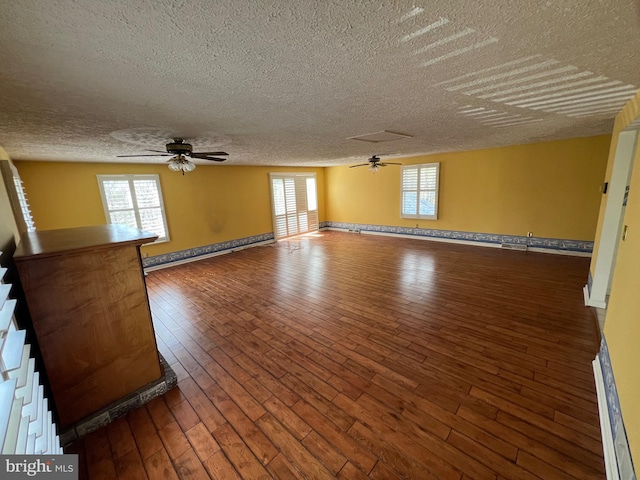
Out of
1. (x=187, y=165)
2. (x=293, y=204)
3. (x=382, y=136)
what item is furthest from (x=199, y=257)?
(x=382, y=136)

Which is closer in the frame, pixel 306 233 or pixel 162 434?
pixel 162 434

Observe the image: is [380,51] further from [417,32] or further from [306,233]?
[306,233]

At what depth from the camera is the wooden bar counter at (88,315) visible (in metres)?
1.51

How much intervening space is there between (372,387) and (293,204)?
6211 millimetres

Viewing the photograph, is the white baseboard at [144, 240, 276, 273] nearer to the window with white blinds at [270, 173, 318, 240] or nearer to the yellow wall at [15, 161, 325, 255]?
the yellow wall at [15, 161, 325, 255]

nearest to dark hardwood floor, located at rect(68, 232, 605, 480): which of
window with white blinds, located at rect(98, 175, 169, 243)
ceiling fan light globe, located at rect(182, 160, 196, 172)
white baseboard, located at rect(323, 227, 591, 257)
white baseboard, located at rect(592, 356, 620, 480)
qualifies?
white baseboard, located at rect(592, 356, 620, 480)

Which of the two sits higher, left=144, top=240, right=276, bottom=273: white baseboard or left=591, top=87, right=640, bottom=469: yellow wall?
left=591, top=87, right=640, bottom=469: yellow wall

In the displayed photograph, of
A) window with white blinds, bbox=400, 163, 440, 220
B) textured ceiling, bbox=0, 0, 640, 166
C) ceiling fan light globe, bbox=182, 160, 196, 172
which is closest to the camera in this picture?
textured ceiling, bbox=0, 0, 640, 166

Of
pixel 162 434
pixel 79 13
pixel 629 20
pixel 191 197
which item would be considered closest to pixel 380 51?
pixel 629 20

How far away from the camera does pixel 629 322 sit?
144 cm

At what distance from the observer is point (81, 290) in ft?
5.33

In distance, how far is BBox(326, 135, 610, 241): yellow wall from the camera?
4555 mm

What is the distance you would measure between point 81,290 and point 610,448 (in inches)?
127

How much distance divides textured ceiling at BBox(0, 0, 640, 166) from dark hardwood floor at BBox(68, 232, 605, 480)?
214cm
